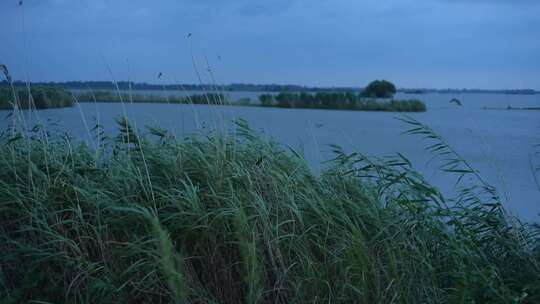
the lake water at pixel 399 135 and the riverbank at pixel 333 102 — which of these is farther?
the riverbank at pixel 333 102

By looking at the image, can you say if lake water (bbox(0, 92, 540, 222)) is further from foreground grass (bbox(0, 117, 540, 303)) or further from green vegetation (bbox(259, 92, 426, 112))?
green vegetation (bbox(259, 92, 426, 112))

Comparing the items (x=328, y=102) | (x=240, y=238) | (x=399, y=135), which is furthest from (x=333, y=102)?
(x=240, y=238)

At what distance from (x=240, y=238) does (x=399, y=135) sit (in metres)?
8.79

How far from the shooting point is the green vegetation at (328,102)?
20.6 metres

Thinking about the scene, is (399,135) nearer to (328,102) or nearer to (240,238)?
(240,238)

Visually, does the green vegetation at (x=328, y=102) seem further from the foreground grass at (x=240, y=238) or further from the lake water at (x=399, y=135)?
the foreground grass at (x=240, y=238)

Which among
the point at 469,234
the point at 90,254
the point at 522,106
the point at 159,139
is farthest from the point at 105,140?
the point at 522,106

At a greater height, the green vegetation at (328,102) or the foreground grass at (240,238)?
the green vegetation at (328,102)

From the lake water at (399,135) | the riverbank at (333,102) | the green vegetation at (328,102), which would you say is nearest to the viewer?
the lake water at (399,135)

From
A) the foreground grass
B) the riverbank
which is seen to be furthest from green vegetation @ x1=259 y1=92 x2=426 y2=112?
the foreground grass

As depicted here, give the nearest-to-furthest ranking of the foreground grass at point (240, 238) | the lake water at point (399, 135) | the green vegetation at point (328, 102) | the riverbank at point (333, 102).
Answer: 1. the foreground grass at point (240, 238)
2. the lake water at point (399, 135)
3. the riverbank at point (333, 102)
4. the green vegetation at point (328, 102)

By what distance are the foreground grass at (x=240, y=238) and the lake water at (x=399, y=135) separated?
0.51 metres

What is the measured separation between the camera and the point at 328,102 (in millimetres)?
21516

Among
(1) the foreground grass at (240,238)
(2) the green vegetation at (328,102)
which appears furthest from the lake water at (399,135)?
(2) the green vegetation at (328,102)
